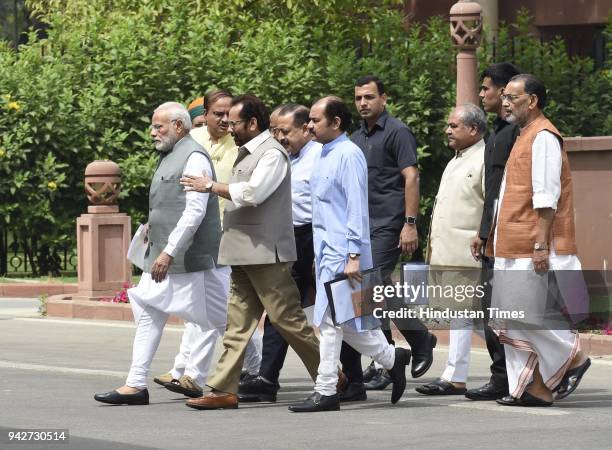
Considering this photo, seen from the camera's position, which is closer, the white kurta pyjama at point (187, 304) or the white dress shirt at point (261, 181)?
the white dress shirt at point (261, 181)

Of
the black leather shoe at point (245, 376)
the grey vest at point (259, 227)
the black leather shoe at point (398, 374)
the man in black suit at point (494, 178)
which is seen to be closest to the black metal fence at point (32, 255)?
the black leather shoe at point (245, 376)

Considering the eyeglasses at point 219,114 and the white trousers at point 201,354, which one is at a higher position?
the eyeglasses at point 219,114

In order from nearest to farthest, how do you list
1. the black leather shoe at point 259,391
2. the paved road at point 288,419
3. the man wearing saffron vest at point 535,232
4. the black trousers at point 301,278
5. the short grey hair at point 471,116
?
the paved road at point 288,419 → the man wearing saffron vest at point 535,232 → the black leather shoe at point 259,391 → the black trousers at point 301,278 → the short grey hair at point 471,116

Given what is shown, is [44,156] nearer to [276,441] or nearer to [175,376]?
[175,376]

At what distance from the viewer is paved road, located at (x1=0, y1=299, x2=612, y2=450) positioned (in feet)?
28.4

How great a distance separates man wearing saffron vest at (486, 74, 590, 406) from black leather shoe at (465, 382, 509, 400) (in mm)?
278

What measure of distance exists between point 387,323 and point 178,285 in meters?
1.30

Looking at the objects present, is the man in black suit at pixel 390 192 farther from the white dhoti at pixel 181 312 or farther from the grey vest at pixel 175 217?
the grey vest at pixel 175 217

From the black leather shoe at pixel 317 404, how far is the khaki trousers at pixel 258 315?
33cm

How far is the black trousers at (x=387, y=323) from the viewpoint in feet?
34.5

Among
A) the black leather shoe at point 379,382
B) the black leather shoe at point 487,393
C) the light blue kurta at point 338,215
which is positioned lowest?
the black leather shoe at point 379,382

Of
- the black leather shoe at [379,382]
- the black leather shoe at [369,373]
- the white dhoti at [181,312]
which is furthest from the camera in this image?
the black leather shoe at [369,373]

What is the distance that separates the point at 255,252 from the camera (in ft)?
32.8

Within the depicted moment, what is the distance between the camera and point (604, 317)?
13898 mm
